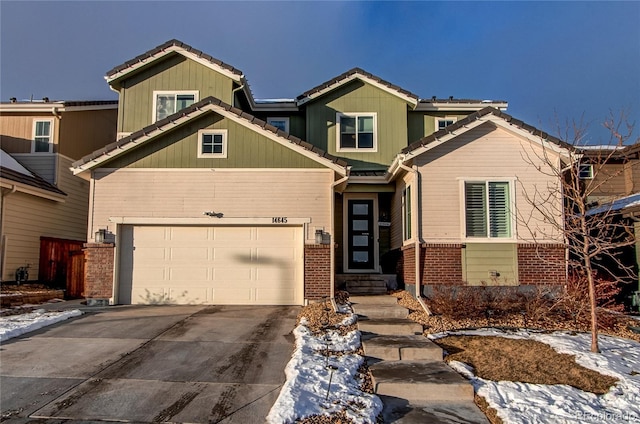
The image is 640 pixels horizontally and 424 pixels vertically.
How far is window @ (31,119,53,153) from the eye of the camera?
53.3ft

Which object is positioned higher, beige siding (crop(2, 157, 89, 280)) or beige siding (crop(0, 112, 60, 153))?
beige siding (crop(0, 112, 60, 153))

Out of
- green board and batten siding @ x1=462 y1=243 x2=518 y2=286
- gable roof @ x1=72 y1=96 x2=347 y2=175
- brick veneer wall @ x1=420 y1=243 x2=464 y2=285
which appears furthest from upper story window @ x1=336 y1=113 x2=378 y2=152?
green board and batten siding @ x1=462 y1=243 x2=518 y2=286

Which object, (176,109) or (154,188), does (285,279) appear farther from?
(176,109)

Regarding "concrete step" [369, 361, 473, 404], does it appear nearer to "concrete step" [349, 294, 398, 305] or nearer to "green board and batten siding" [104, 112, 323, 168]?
"concrete step" [349, 294, 398, 305]

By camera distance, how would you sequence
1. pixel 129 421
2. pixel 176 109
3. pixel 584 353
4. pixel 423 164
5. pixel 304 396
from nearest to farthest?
pixel 129 421, pixel 304 396, pixel 584 353, pixel 423 164, pixel 176 109

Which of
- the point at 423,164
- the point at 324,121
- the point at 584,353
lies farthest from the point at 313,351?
the point at 324,121

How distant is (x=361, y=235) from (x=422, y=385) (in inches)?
326

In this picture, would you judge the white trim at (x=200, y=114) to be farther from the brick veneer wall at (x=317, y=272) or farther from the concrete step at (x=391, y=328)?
the concrete step at (x=391, y=328)

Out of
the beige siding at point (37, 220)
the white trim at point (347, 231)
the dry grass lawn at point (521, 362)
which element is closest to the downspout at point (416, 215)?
the dry grass lawn at point (521, 362)

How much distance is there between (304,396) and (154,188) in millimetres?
7816

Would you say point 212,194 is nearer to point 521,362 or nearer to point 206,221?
point 206,221

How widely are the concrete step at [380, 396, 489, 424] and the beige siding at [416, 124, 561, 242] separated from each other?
5.61 metres

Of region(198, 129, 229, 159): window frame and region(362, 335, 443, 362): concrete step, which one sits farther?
region(198, 129, 229, 159): window frame

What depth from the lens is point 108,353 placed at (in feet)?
23.3
